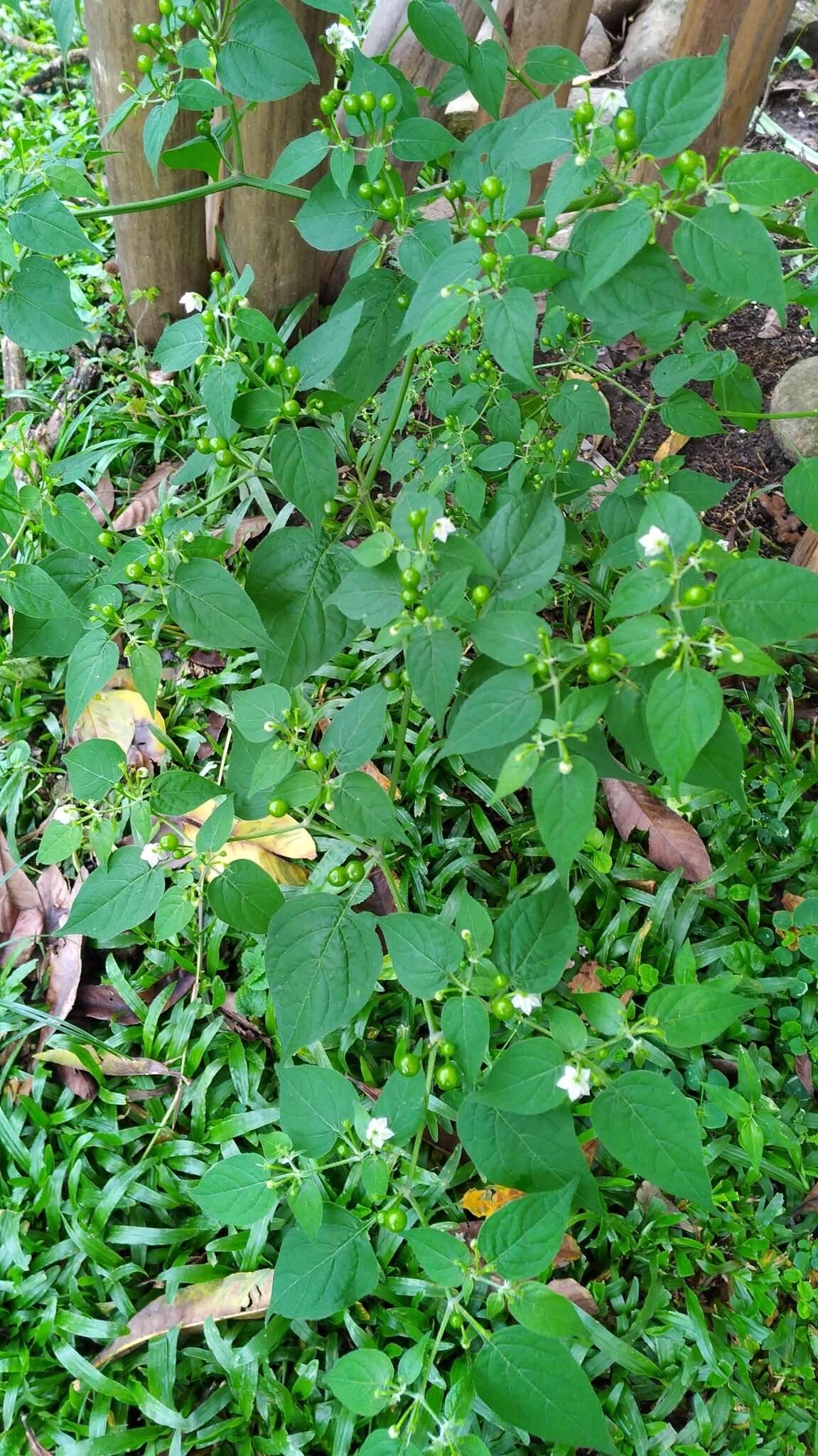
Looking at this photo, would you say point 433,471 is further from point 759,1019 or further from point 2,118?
point 2,118

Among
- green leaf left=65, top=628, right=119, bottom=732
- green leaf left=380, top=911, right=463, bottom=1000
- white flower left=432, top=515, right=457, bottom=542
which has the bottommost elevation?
green leaf left=380, top=911, right=463, bottom=1000

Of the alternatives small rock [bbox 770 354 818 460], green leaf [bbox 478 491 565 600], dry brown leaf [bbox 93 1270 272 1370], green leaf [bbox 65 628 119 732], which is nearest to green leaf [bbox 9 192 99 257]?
green leaf [bbox 65 628 119 732]

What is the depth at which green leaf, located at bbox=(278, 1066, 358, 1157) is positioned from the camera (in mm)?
1275

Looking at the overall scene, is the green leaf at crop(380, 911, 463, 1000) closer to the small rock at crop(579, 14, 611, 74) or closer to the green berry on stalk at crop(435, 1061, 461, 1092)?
the green berry on stalk at crop(435, 1061, 461, 1092)

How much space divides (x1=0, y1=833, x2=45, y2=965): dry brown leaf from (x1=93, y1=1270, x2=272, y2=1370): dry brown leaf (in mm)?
753

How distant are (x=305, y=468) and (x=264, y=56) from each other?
531mm

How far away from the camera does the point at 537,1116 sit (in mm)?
1197

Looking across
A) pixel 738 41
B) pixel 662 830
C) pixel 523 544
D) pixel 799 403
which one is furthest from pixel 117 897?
pixel 738 41

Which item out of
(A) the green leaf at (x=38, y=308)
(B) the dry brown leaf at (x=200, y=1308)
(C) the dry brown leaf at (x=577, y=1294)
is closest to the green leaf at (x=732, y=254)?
(A) the green leaf at (x=38, y=308)

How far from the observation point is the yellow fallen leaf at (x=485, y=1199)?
5.35ft

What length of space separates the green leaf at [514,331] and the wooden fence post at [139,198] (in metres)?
1.45

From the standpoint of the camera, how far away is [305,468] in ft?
4.07

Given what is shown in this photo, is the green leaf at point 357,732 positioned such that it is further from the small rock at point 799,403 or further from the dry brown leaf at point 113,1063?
the small rock at point 799,403

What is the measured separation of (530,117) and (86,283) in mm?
2192
